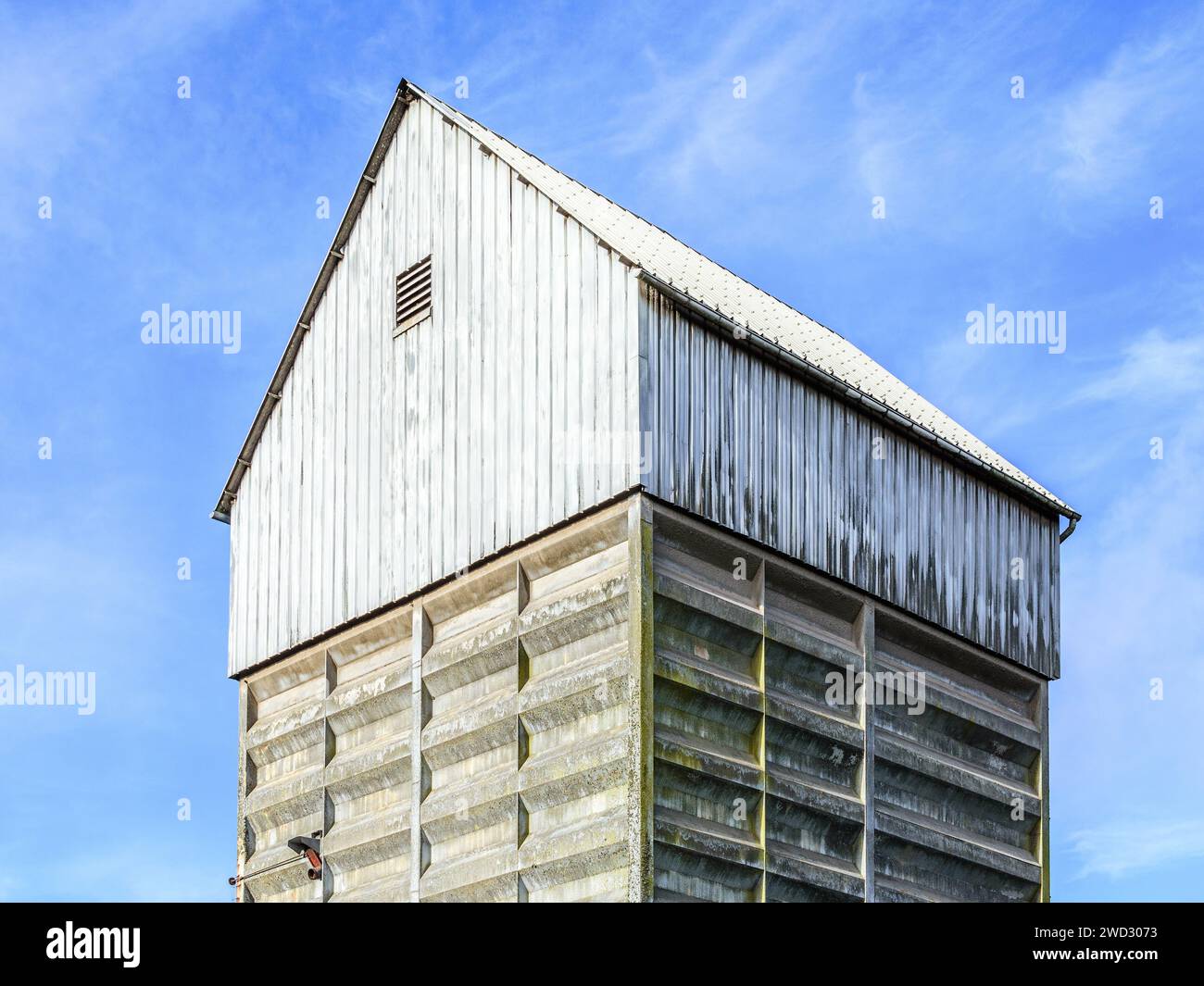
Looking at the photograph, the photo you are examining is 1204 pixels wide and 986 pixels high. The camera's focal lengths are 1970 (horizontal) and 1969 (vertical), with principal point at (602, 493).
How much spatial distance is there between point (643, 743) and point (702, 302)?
6720 millimetres

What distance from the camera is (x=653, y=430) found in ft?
90.0

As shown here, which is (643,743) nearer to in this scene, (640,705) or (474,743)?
(640,705)

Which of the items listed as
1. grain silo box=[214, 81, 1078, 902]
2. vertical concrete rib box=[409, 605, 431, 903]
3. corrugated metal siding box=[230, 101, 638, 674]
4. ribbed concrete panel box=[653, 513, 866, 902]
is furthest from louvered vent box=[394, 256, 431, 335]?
ribbed concrete panel box=[653, 513, 866, 902]

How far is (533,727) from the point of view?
27.8m

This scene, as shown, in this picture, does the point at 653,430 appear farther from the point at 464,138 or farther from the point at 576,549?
the point at 464,138

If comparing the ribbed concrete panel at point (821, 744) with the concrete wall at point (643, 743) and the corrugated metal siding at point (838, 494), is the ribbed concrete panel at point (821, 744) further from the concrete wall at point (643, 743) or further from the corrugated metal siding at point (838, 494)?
the corrugated metal siding at point (838, 494)

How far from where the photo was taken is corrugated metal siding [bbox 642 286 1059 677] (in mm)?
28000

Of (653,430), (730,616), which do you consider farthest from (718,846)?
(653,430)

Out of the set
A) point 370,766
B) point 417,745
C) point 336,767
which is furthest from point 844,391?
point 336,767

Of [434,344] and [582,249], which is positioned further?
[434,344]

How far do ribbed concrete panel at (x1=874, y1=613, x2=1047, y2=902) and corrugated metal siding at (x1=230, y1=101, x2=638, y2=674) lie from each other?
634 centimetres

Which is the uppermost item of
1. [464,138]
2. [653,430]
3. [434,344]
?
[464,138]
